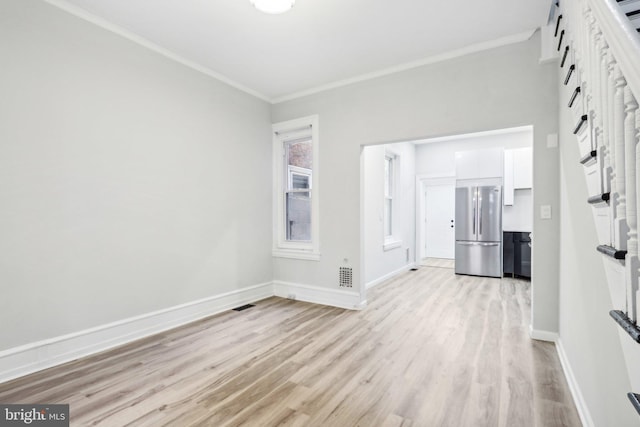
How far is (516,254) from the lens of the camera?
5914 mm

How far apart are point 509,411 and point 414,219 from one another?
5.35m

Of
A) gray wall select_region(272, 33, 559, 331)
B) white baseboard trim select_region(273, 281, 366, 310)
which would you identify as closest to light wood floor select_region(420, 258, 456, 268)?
white baseboard trim select_region(273, 281, 366, 310)

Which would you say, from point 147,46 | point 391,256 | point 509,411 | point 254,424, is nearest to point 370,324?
point 509,411

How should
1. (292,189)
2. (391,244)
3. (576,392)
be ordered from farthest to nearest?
(391,244) < (292,189) < (576,392)

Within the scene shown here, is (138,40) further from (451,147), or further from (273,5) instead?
Answer: (451,147)

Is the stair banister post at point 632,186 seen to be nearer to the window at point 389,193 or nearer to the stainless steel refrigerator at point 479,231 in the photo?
the window at point 389,193

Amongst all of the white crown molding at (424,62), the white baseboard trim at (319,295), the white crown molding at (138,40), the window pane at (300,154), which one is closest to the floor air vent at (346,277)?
the white baseboard trim at (319,295)

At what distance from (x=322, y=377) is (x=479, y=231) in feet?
16.5

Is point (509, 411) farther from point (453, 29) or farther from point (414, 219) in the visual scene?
point (414, 219)

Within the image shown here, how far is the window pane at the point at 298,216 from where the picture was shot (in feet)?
15.1

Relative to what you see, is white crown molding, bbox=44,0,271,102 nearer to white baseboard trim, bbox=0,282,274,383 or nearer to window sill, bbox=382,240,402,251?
white baseboard trim, bbox=0,282,274,383

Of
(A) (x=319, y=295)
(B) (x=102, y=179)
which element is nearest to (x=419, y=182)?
(A) (x=319, y=295)

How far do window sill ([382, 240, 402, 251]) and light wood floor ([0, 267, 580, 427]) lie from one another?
2081 mm

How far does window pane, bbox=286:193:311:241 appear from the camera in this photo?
15.1 feet
